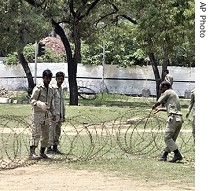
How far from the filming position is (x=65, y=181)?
32.1 feet

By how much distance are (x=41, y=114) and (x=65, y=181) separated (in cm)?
289

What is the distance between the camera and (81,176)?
34.0 ft

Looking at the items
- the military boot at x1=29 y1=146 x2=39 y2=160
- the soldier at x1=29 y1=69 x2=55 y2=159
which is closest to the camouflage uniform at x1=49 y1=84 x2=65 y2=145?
the soldier at x1=29 y1=69 x2=55 y2=159

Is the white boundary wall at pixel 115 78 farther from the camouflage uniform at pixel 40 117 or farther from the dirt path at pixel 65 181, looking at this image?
the dirt path at pixel 65 181

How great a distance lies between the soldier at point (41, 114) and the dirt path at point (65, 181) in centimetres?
111

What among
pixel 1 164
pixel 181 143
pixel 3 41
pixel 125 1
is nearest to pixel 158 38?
pixel 125 1

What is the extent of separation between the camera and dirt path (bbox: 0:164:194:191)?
9141 mm

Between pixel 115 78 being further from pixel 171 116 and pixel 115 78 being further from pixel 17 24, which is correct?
pixel 171 116

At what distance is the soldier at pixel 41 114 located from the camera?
12227 millimetres

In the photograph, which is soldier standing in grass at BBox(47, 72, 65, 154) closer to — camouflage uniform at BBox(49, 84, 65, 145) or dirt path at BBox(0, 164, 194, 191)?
camouflage uniform at BBox(49, 84, 65, 145)

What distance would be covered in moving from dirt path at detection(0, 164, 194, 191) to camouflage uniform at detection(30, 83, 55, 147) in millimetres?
1147

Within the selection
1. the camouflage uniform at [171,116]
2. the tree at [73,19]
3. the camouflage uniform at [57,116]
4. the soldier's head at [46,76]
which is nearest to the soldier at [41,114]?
the soldier's head at [46,76]

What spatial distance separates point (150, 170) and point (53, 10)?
19.0 meters

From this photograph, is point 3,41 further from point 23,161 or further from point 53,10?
point 23,161
